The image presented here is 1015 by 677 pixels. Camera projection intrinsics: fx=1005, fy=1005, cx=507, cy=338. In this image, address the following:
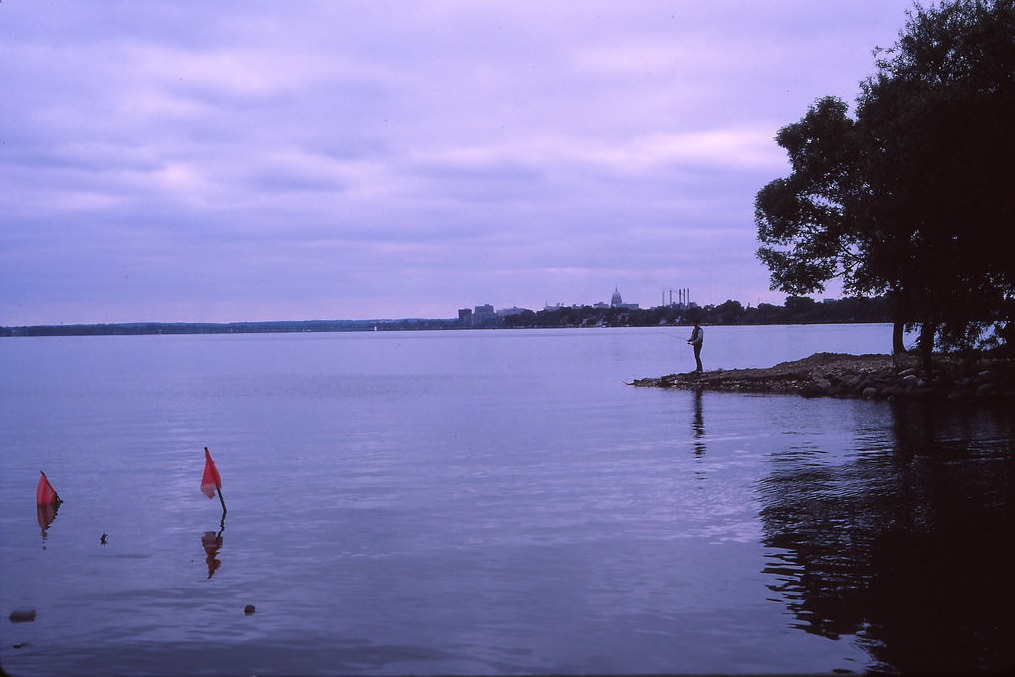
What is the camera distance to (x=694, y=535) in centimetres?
1673

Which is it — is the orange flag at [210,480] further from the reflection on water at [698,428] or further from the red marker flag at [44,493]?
the reflection on water at [698,428]

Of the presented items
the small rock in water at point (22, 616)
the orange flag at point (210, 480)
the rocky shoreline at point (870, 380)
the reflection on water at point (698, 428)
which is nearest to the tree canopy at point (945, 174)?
the rocky shoreline at point (870, 380)

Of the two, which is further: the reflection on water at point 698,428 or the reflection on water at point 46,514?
the reflection on water at point 698,428

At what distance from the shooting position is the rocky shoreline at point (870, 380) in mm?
40188

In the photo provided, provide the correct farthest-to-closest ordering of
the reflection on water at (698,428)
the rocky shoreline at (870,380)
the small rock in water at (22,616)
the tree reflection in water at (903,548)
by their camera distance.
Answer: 1. the rocky shoreline at (870,380)
2. the reflection on water at (698,428)
3. the small rock in water at (22,616)
4. the tree reflection in water at (903,548)

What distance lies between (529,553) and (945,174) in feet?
80.6

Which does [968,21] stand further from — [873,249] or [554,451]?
[554,451]

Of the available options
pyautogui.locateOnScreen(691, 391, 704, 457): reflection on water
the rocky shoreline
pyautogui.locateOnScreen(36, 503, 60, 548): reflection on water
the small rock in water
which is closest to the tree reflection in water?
pyautogui.locateOnScreen(691, 391, 704, 457): reflection on water

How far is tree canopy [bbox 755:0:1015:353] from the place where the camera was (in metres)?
33.0

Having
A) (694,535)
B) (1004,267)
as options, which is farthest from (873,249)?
(694,535)

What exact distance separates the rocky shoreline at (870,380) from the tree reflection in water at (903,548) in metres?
14.7

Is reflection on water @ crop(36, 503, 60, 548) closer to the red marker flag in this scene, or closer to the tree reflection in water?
the red marker flag

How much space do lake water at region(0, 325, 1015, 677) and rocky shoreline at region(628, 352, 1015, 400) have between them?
7.23 metres

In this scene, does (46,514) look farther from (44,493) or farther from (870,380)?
(870,380)
